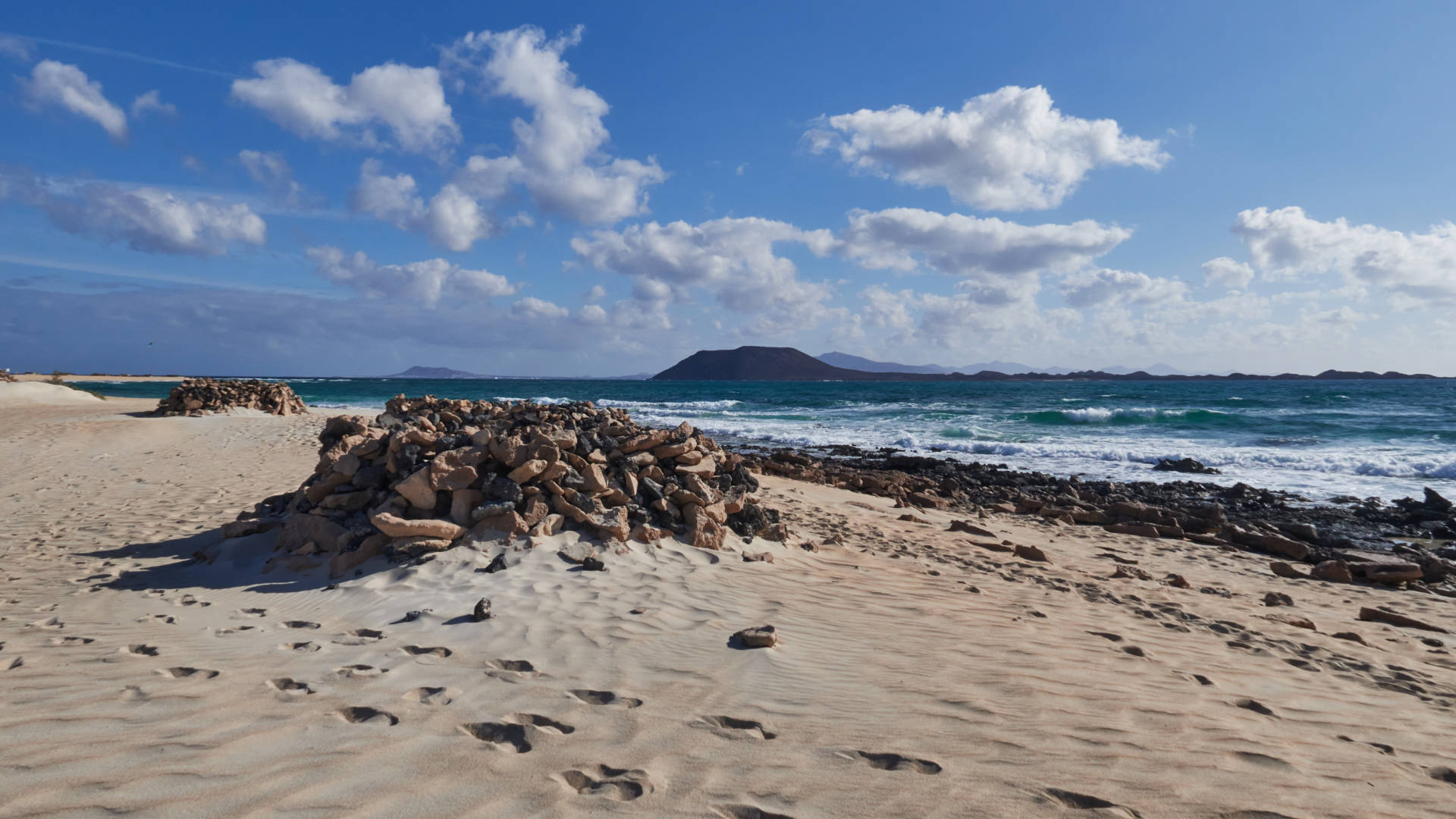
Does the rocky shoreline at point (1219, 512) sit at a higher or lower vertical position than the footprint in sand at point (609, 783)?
lower

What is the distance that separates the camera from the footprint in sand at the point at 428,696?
10.7 ft

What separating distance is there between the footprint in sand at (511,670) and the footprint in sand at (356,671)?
1.88 feet

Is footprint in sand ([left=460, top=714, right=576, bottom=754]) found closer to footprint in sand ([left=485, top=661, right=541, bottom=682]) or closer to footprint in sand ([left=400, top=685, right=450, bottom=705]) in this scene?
footprint in sand ([left=400, top=685, right=450, bottom=705])

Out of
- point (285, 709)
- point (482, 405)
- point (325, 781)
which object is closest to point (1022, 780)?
point (325, 781)

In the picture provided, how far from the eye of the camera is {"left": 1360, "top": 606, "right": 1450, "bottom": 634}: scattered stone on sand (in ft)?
18.8

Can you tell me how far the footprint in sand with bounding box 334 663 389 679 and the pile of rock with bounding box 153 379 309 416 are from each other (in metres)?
25.0

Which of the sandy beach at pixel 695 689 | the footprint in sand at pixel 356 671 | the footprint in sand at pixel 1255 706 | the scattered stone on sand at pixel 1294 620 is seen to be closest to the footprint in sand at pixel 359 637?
the sandy beach at pixel 695 689

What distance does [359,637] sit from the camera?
4.26m

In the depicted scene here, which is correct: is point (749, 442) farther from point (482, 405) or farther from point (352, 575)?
A: point (352, 575)

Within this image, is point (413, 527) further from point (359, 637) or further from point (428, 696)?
point (428, 696)

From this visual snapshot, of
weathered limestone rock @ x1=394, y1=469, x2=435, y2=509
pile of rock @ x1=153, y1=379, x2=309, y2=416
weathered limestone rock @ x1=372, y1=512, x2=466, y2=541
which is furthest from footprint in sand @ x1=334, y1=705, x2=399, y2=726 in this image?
pile of rock @ x1=153, y1=379, x2=309, y2=416

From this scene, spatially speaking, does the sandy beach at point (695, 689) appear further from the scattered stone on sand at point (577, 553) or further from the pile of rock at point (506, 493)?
the pile of rock at point (506, 493)

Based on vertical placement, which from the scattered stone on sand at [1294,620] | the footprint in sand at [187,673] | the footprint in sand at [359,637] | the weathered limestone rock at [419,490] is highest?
the weathered limestone rock at [419,490]

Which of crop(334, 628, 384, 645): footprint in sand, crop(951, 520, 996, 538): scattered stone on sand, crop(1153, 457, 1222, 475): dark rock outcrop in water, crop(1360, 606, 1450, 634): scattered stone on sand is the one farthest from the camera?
crop(1153, 457, 1222, 475): dark rock outcrop in water
